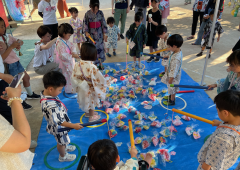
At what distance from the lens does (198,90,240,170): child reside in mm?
1489

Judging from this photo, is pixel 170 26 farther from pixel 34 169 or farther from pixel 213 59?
pixel 34 169

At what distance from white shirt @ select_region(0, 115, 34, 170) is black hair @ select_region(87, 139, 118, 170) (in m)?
0.47

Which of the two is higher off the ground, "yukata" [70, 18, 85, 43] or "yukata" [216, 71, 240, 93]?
"yukata" [70, 18, 85, 43]

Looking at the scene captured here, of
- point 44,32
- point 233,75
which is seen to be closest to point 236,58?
point 233,75

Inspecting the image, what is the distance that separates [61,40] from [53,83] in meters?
1.70

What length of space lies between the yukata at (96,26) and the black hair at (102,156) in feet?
12.0

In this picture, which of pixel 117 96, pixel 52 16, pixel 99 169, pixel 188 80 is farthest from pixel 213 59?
pixel 99 169

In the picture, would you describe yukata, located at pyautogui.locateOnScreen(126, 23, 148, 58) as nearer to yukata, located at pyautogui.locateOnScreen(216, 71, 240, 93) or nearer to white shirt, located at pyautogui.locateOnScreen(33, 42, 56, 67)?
white shirt, located at pyautogui.locateOnScreen(33, 42, 56, 67)

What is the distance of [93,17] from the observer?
4.35m

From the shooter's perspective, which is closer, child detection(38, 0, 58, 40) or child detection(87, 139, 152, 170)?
child detection(87, 139, 152, 170)

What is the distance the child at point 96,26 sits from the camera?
14.2 ft

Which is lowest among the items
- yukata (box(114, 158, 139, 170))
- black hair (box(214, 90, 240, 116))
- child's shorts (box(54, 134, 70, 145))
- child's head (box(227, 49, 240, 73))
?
child's shorts (box(54, 134, 70, 145))

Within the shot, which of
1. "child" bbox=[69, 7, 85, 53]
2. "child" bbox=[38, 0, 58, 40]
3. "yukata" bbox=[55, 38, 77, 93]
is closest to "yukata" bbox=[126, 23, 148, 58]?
"yukata" bbox=[55, 38, 77, 93]

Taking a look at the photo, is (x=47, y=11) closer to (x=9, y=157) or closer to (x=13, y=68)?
(x=13, y=68)
